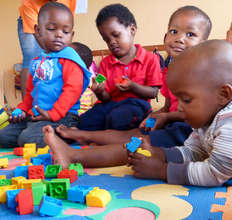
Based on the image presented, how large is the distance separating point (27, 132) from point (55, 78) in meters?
0.31

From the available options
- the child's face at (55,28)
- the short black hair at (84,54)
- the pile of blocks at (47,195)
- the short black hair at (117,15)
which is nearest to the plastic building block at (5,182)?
the pile of blocks at (47,195)

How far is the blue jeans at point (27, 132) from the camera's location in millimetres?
1317

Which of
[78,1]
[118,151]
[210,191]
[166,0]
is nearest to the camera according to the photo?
[210,191]

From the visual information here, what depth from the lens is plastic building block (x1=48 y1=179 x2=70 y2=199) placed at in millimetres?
657

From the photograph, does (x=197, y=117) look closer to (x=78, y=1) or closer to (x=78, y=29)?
(x=78, y=1)

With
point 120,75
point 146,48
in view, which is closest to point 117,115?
point 120,75

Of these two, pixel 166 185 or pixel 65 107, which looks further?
pixel 65 107

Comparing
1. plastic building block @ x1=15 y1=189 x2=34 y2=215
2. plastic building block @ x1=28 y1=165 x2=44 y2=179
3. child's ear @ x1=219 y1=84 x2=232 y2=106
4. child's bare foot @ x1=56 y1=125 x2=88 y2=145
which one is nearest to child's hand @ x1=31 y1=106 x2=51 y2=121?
child's bare foot @ x1=56 y1=125 x2=88 y2=145

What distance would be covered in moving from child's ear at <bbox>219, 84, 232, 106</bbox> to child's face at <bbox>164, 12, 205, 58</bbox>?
44cm

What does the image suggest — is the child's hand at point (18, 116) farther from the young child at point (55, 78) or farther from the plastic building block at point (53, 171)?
the plastic building block at point (53, 171)

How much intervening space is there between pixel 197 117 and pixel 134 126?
60 cm

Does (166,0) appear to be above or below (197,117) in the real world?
above

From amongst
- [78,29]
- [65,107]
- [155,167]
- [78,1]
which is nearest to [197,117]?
[155,167]

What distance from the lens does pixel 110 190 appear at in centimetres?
71
